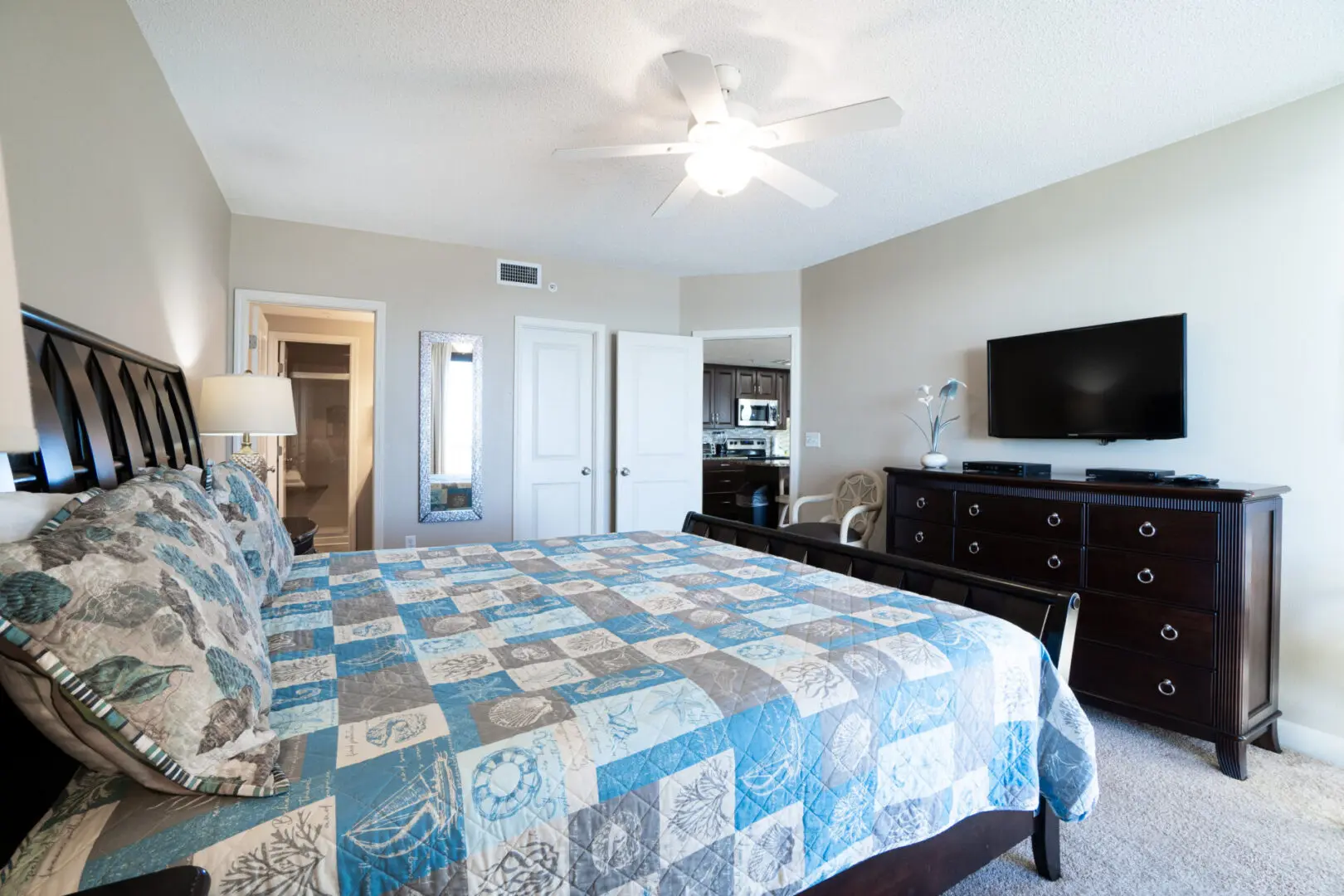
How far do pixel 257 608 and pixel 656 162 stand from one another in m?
2.58

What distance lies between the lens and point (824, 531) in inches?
151

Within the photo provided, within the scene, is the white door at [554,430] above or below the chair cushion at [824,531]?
above

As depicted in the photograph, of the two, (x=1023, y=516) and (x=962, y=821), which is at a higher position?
(x=1023, y=516)

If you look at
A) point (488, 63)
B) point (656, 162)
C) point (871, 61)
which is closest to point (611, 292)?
point (656, 162)

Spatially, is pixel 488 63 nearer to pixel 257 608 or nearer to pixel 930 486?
pixel 257 608

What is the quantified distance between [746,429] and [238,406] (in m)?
6.25

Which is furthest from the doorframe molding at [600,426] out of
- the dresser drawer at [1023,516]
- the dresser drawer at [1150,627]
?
the dresser drawer at [1150,627]

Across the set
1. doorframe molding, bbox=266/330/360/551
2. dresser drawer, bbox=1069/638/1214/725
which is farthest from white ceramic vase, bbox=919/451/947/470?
doorframe molding, bbox=266/330/360/551

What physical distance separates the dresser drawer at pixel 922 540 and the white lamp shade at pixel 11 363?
131 inches

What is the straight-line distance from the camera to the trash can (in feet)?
23.1

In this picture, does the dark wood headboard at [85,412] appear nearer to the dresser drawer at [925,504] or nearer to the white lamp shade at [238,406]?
the white lamp shade at [238,406]

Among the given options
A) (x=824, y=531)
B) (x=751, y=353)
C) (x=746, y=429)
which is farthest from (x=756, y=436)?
(x=824, y=531)

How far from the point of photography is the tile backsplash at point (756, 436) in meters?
7.80

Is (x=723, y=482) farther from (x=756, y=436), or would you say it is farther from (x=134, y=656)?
(x=134, y=656)
